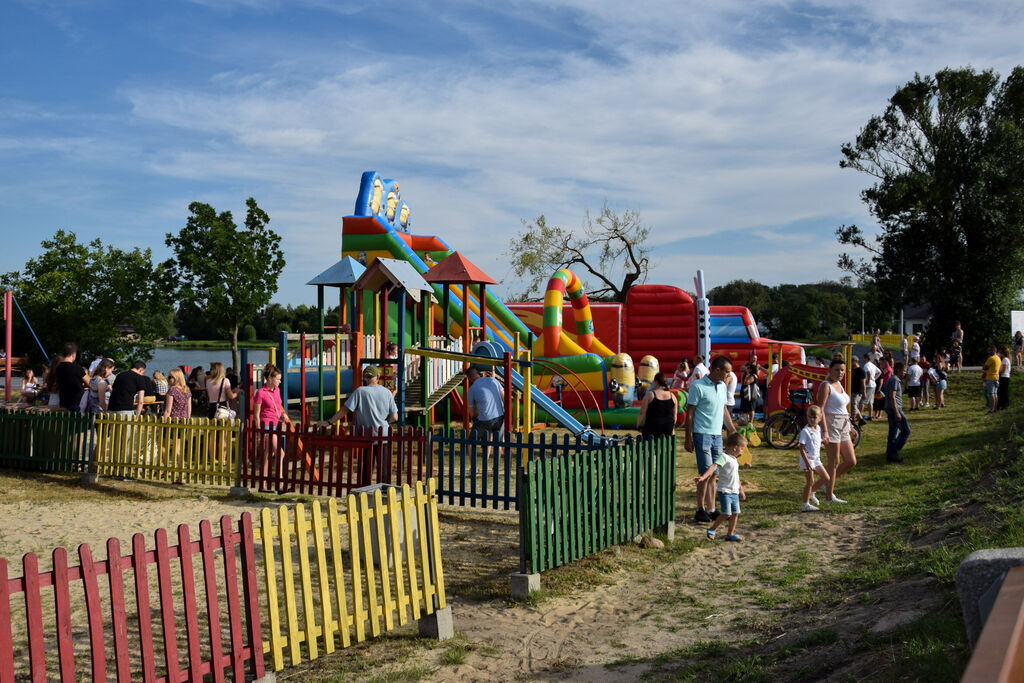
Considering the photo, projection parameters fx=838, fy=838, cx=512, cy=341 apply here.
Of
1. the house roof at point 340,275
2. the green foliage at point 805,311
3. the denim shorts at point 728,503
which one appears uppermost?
the green foliage at point 805,311

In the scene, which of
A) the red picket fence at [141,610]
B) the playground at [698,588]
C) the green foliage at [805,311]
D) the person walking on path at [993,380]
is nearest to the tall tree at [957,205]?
the person walking on path at [993,380]

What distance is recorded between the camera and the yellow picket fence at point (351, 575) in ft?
15.6

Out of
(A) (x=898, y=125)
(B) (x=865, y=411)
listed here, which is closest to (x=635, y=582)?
(B) (x=865, y=411)

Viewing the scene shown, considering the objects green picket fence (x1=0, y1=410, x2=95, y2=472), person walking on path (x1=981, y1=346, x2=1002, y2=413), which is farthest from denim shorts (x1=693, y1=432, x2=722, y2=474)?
person walking on path (x1=981, y1=346, x2=1002, y2=413)

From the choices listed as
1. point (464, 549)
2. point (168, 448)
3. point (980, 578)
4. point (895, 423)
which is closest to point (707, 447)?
point (464, 549)

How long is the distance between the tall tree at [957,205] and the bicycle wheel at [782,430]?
19963mm

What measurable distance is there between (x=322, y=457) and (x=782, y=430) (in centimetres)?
907

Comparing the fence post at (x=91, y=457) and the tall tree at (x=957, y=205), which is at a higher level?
the tall tree at (x=957, y=205)

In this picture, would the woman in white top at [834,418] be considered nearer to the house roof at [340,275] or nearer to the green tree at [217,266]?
the house roof at [340,275]

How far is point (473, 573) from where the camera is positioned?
720 cm

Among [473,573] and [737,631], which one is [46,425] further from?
[737,631]

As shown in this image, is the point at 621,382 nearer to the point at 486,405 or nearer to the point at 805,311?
the point at 486,405

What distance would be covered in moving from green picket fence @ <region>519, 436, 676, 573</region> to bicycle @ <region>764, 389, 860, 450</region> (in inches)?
285

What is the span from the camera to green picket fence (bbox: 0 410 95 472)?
38.9ft
